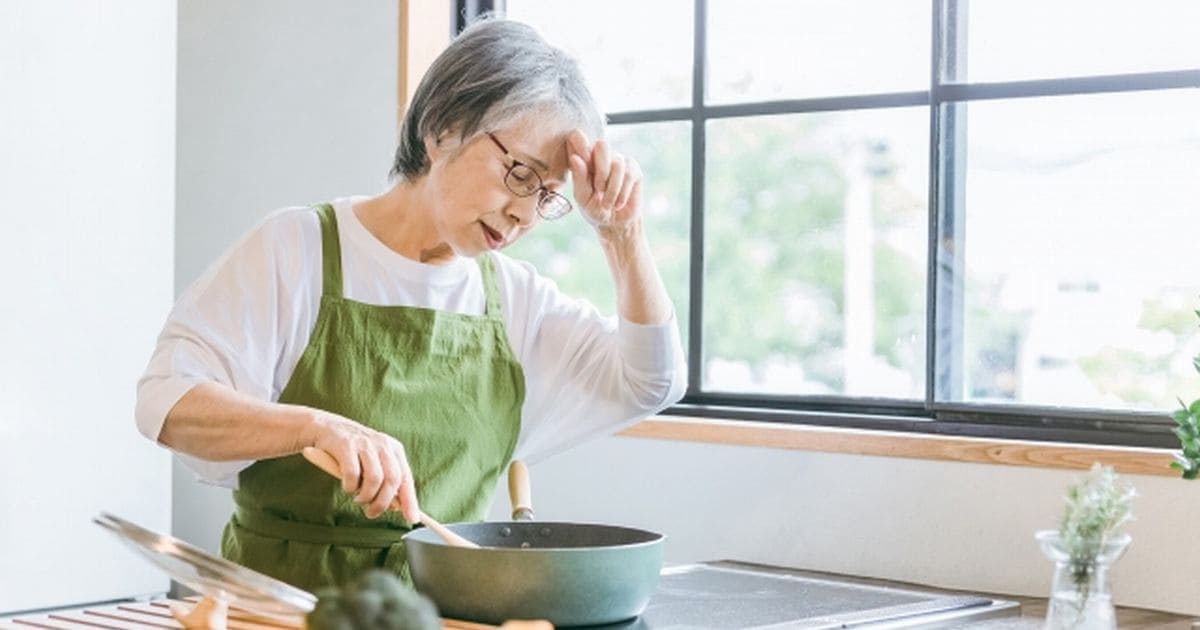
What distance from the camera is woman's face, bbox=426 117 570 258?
2074 millimetres

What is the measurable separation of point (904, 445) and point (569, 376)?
0.77 meters

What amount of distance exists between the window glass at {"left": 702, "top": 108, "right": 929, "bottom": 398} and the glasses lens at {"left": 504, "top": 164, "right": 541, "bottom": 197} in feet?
3.66

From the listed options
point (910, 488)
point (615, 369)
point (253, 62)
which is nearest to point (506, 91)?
point (615, 369)

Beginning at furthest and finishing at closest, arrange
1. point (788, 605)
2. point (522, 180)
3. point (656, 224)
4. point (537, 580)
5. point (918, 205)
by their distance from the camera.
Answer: point (656, 224), point (918, 205), point (788, 605), point (522, 180), point (537, 580)

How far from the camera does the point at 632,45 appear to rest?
3.51m

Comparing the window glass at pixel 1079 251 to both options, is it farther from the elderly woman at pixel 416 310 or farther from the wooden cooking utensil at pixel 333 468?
the wooden cooking utensil at pixel 333 468

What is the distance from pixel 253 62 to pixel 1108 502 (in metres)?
2.80

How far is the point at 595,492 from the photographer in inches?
130

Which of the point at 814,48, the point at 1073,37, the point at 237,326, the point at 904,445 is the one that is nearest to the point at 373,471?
the point at 237,326

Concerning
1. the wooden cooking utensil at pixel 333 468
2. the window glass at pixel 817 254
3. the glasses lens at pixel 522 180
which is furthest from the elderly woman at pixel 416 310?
the window glass at pixel 817 254

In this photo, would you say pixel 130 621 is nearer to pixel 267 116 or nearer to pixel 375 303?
pixel 375 303

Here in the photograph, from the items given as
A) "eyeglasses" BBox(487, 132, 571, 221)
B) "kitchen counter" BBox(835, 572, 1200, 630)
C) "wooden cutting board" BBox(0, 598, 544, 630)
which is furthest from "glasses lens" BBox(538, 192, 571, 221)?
"kitchen counter" BBox(835, 572, 1200, 630)

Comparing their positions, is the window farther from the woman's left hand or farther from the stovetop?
the woman's left hand

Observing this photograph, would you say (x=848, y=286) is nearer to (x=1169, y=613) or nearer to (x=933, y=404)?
(x=933, y=404)
